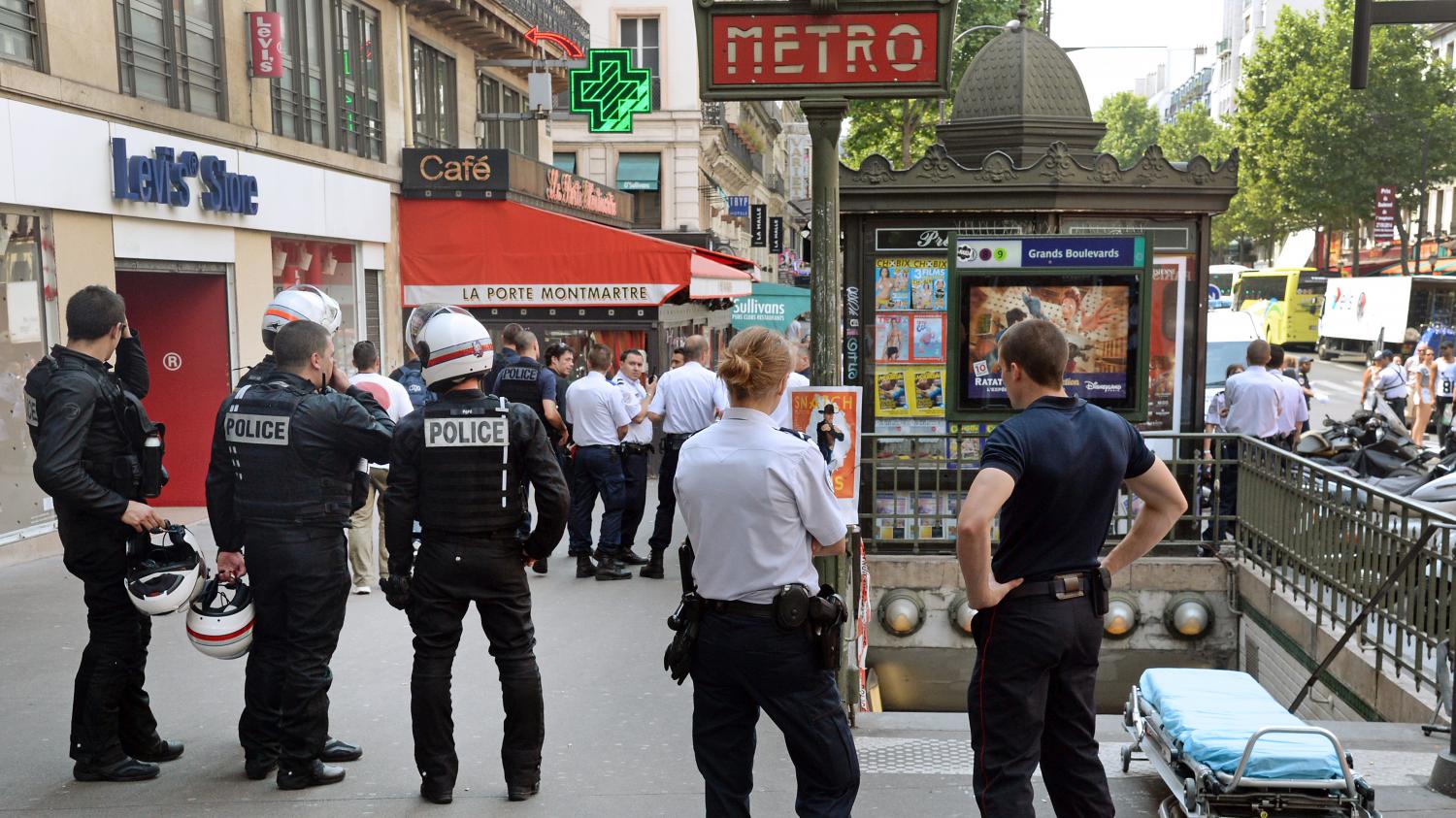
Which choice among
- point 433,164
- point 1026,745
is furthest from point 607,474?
point 433,164

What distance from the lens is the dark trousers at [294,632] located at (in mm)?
4996

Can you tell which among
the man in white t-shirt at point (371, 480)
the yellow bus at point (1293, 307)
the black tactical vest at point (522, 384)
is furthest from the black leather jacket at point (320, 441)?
the yellow bus at point (1293, 307)

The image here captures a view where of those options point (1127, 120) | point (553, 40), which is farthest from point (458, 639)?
point (1127, 120)

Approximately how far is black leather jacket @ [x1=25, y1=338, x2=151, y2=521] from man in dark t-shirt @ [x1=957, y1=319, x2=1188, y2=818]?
3.16 meters

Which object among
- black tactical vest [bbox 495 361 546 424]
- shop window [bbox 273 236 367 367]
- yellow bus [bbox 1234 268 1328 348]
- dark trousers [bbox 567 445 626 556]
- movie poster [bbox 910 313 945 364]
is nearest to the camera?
movie poster [bbox 910 313 945 364]

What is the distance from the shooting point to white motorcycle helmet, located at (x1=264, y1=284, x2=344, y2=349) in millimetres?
5527

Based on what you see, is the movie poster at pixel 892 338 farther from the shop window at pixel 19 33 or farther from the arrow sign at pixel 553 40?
the arrow sign at pixel 553 40

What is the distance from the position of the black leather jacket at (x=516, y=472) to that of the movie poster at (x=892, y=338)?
464 centimetres

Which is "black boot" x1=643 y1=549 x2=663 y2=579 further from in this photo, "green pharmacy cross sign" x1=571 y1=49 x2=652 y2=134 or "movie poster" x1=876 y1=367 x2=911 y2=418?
"green pharmacy cross sign" x1=571 y1=49 x2=652 y2=134

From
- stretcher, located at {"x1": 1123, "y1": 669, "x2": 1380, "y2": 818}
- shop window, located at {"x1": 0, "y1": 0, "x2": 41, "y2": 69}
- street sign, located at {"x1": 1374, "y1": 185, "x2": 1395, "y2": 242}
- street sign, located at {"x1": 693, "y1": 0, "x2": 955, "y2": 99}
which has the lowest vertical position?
stretcher, located at {"x1": 1123, "y1": 669, "x2": 1380, "y2": 818}

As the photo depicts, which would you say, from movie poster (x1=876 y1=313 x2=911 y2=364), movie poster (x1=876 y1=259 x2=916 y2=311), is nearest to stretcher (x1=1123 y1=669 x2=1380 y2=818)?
movie poster (x1=876 y1=313 x2=911 y2=364)

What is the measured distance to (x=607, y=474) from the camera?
33.0ft

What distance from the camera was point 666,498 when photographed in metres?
10.3

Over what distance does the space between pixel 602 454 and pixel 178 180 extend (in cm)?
509
